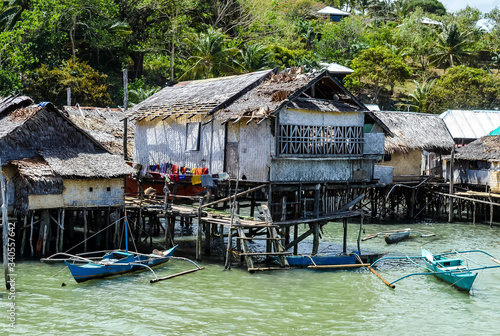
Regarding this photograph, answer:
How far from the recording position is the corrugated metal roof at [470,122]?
3991 cm

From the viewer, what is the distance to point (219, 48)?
42.2 m

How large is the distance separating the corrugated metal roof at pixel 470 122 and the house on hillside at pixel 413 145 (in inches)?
107

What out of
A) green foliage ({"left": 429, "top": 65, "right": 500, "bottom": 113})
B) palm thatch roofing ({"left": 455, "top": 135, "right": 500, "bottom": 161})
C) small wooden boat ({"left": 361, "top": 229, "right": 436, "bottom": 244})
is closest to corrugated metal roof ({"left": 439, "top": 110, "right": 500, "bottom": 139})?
palm thatch roofing ({"left": 455, "top": 135, "right": 500, "bottom": 161})

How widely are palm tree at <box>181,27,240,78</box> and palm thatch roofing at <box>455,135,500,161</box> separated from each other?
16907mm

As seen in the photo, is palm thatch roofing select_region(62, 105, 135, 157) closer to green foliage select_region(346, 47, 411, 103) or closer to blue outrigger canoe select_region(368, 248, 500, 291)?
blue outrigger canoe select_region(368, 248, 500, 291)

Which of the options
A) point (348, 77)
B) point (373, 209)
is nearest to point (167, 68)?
point (348, 77)

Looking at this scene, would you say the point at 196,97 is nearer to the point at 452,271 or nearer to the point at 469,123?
the point at 452,271

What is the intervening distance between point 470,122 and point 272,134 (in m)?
24.0

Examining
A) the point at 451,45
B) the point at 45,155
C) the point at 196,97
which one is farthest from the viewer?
the point at 451,45

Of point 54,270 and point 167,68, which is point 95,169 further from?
point 167,68

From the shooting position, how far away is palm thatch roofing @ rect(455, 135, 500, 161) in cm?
3375

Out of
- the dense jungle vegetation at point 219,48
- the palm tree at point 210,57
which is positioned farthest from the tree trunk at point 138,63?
the palm tree at point 210,57

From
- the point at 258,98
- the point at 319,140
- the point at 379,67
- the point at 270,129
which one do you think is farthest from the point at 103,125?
the point at 379,67

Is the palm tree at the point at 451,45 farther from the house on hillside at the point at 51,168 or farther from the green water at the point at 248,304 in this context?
the house on hillside at the point at 51,168
